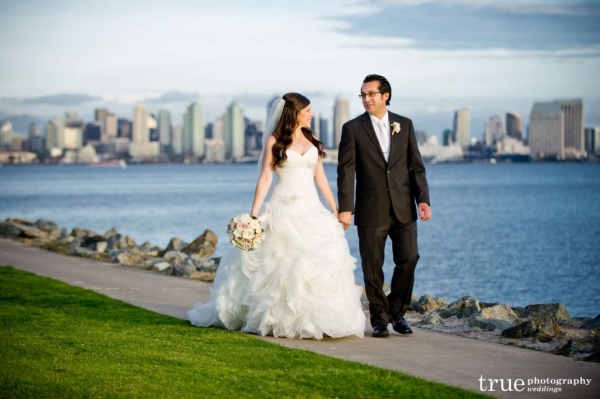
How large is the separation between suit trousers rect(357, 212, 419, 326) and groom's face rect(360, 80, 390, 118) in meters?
1.06

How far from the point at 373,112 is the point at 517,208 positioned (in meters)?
63.8

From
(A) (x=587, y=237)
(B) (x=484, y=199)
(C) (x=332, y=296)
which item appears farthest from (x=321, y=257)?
(B) (x=484, y=199)

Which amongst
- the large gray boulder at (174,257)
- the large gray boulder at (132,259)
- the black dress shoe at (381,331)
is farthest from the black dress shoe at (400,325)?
the large gray boulder at (174,257)

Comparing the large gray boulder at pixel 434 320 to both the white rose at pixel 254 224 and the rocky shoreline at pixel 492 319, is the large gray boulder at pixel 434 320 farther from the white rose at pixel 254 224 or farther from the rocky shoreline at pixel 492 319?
the white rose at pixel 254 224

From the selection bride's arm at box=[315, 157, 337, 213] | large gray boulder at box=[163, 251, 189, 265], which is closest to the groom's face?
bride's arm at box=[315, 157, 337, 213]

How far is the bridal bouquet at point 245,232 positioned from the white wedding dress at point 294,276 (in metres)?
0.21

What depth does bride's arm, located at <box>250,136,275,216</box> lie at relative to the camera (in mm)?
9336

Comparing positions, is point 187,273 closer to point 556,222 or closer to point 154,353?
point 154,353

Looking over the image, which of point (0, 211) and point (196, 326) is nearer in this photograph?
point (196, 326)

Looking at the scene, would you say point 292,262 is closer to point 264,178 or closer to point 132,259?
point 264,178

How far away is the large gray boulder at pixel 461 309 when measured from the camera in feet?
36.9

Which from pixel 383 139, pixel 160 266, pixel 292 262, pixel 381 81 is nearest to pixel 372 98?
pixel 381 81

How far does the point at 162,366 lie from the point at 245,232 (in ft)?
6.24

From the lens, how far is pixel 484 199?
282ft
